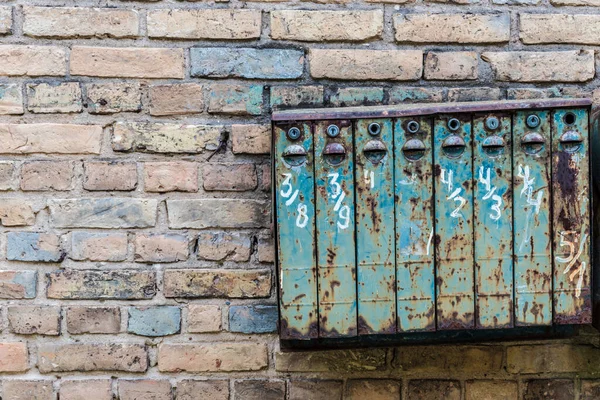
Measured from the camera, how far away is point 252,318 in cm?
167

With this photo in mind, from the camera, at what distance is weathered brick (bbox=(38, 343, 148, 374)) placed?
65.5 inches

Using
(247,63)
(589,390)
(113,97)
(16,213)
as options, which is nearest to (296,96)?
(247,63)

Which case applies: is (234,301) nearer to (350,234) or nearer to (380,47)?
(350,234)

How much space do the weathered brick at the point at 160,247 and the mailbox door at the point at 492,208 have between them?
2.55 ft

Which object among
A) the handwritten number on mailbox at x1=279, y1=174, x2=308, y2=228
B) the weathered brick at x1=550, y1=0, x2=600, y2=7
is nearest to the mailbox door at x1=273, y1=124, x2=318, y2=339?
the handwritten number on mailbox at x1=279, y1=174, x2=308, y2=228

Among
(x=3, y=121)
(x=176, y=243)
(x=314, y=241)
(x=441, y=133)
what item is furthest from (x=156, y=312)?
(x=441, y=133)

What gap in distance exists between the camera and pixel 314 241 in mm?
1390

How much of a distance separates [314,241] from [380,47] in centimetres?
61

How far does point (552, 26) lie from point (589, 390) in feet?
3.32

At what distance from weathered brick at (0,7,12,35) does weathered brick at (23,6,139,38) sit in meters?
0.04

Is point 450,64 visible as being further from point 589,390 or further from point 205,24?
point 589,390

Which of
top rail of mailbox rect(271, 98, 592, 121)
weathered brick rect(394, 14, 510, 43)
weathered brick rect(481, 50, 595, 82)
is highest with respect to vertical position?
weathered brick rect(394, 14, 510, 43)

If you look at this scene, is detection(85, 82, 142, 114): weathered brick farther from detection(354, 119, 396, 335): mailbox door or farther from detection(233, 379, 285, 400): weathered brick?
detection(233, 379, 285, 400): weathered brick

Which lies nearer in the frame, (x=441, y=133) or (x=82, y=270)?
(x=441, y=133)
